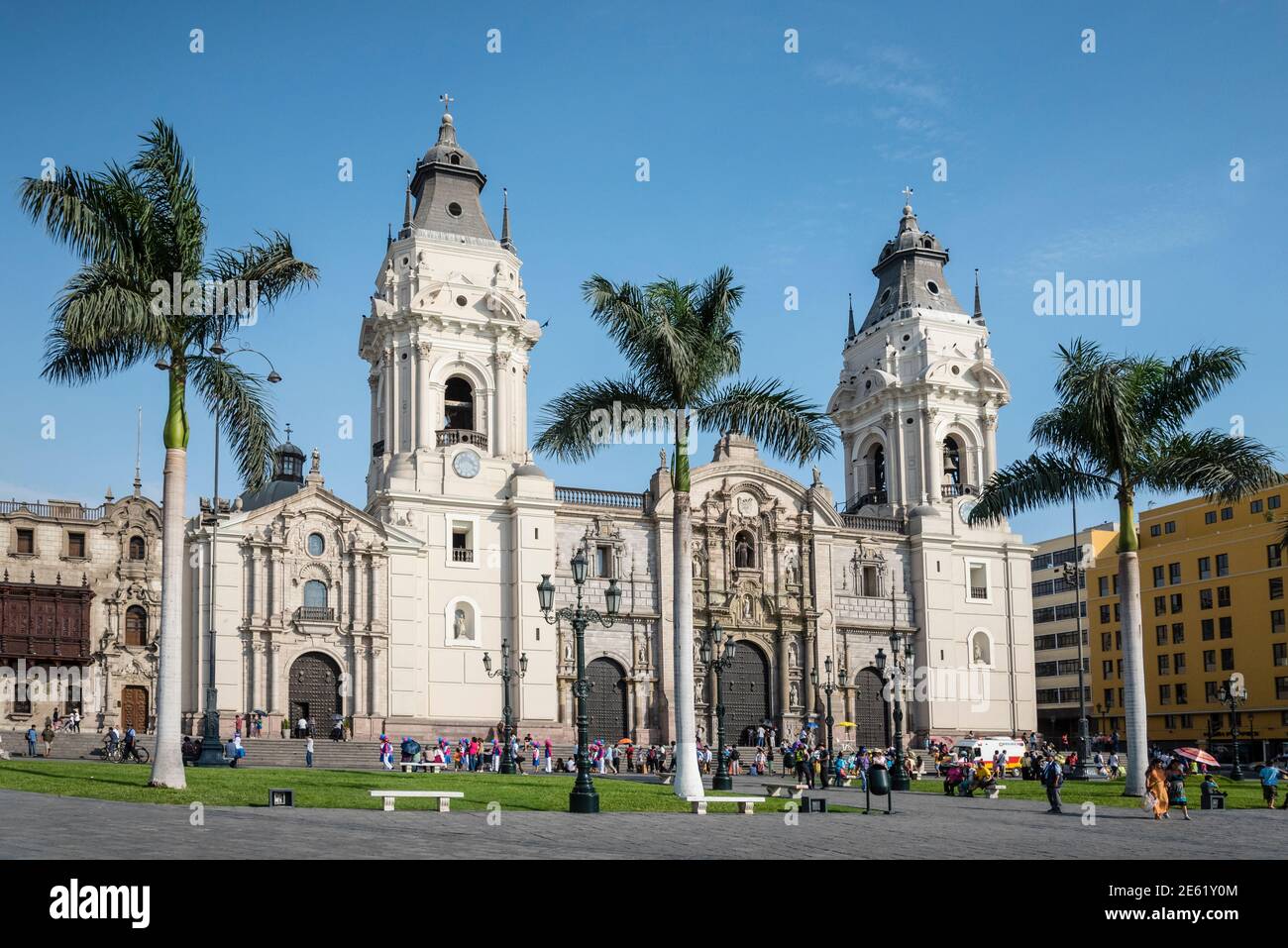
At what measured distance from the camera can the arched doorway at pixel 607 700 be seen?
2250 inches

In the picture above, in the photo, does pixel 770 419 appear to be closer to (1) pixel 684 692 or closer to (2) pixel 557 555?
(1) pixel 684 692

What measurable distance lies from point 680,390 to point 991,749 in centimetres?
3297

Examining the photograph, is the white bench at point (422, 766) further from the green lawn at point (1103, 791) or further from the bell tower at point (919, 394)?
the bell tower at point (919, 394)

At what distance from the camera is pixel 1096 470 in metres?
33.8

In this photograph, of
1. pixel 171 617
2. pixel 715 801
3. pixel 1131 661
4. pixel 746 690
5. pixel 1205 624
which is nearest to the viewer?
pixel 171 617

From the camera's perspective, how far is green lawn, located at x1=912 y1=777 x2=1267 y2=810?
32.8 metres

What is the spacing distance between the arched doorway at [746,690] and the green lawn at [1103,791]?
52.2ft

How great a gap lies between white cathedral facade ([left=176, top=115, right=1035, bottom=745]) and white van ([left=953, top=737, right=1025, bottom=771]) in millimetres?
4590

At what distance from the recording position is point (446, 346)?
57.9m

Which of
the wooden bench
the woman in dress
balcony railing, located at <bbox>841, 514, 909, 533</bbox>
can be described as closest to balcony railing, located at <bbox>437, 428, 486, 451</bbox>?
balcony railing, located at <bbox>841, 514, 909, 533</bbox>

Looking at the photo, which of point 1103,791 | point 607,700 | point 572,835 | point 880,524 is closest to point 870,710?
point 880,524

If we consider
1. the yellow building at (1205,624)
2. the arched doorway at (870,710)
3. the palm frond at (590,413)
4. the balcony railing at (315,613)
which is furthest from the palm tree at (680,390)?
the yellow building at (1205,624)
